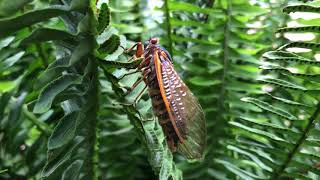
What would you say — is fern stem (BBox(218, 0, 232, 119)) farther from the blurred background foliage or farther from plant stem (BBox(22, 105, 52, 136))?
plant stem (BBox(22, 105, 52, 136))

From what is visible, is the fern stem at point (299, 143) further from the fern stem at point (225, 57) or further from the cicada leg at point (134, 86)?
the cicada leg at point (134, 86)

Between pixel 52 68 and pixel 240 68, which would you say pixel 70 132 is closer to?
pixel 52 68

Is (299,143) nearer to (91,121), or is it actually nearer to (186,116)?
(186,116)

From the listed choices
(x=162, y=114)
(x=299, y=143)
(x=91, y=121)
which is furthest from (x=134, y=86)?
(x=299, y=143)

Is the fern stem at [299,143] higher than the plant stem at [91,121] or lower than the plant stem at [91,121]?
lower

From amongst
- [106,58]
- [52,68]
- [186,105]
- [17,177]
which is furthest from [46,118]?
[52,68]

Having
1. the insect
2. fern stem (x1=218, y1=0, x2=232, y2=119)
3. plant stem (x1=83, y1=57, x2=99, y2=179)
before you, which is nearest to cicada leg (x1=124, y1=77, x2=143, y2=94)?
the insect

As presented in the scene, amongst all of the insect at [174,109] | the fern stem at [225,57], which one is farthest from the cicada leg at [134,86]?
the fern stem at [225,57]

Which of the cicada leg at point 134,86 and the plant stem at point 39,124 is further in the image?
the plant stem at point 39,124
